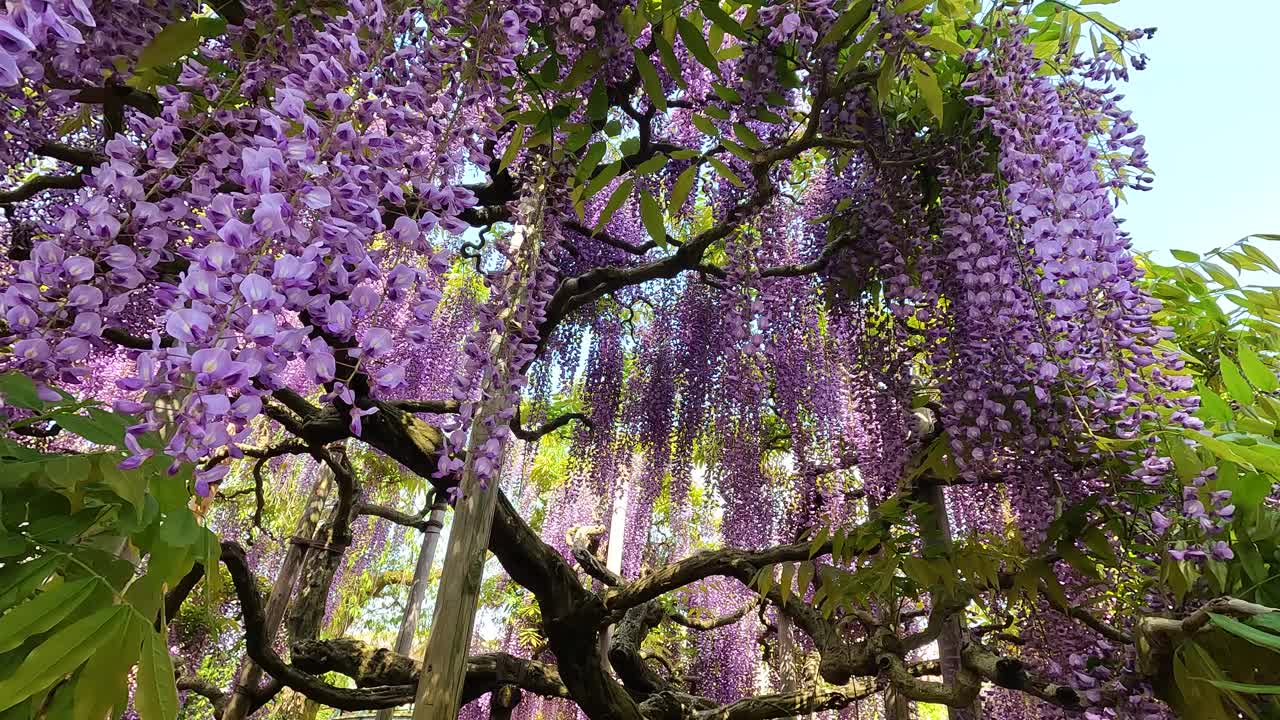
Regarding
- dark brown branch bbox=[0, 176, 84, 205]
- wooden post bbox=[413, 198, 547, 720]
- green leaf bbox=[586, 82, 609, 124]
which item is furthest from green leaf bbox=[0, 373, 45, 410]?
dark brown branch bbox=[0, 176, 84, 205]

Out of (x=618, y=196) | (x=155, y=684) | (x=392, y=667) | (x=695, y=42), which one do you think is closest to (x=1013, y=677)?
(x=618, y=196)

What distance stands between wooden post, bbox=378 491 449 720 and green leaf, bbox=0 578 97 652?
3.33m

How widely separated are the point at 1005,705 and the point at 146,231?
3670 mm

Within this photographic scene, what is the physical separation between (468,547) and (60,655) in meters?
1.53

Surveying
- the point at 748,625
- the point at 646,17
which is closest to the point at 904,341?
the point at 646,17

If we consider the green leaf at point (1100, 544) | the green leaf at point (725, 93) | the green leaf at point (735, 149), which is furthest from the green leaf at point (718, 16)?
the green leaf at point (1100, 544)

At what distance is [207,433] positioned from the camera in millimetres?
566

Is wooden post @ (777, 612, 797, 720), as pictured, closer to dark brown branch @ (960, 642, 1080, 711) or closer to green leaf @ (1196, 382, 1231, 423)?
dark brown branch @ (960, 642, 1080, 711)

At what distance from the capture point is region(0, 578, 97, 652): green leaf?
518 millimetres

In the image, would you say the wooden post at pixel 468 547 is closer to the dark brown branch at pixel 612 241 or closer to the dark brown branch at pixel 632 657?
the dark brown branch at pixel 612 241

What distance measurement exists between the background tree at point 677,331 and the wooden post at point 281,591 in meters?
0.03

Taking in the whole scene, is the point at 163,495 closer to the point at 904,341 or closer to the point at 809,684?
the point at 904,341

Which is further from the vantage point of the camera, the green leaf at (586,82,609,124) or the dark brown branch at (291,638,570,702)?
the dark brown branch at (291,638,570,702)

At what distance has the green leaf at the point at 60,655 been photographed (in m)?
0.51
